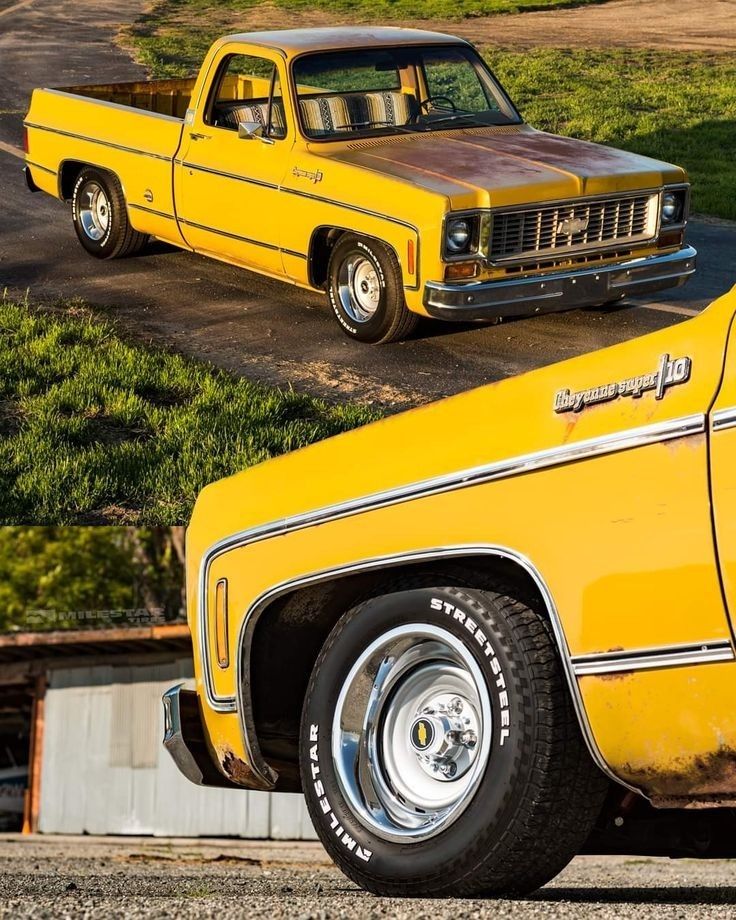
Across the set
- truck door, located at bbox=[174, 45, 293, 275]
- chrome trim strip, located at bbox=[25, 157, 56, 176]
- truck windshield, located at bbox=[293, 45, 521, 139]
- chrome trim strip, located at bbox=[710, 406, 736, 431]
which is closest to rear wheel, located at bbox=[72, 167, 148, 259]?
chrome trim strip, located at bbox=[25, 157, 56, 176]

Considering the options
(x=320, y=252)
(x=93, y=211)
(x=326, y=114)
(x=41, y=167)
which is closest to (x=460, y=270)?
(x=320, y=252)

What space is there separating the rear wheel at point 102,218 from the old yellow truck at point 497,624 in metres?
6.78

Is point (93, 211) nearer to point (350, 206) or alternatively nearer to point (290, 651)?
point (350, 206)

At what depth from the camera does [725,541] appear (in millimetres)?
2689

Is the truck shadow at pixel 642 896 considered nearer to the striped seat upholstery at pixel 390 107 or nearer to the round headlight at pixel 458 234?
the round headlight at pixel 458 234

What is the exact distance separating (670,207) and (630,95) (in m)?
13.5

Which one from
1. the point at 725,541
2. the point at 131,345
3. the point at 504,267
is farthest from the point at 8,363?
the point at 725,541

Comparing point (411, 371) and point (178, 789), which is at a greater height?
point (411, 371)

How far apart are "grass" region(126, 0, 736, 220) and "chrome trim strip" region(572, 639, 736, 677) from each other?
37.1 feet

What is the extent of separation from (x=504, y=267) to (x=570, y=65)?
1766 cm

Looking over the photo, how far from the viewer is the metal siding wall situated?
15930 millimetres

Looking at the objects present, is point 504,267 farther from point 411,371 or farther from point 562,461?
point 562,461

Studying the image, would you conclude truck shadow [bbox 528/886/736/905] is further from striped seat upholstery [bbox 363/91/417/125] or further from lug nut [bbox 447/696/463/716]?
striped seat upholstery [bbox 363/91/417/125]

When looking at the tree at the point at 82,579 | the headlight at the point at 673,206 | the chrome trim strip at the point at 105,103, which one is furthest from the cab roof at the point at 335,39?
the tree at the point at 82,579
